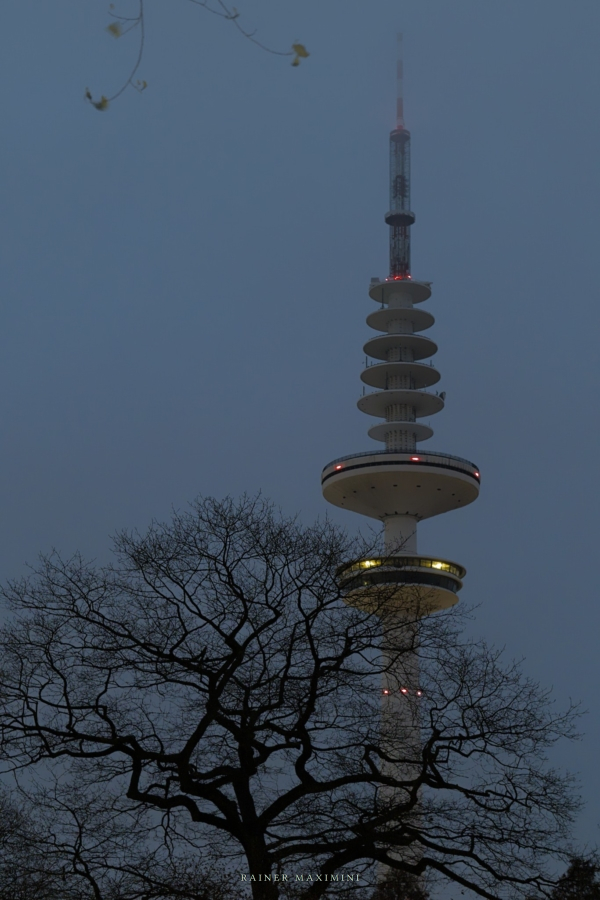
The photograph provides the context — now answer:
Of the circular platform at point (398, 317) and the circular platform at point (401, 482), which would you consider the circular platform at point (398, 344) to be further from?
the circular platform at point (401, 482)

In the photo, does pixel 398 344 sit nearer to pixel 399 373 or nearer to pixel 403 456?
pixel 399 373

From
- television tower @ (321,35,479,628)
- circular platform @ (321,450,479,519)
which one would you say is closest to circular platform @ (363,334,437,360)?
television tower @ (321,35,479,628)

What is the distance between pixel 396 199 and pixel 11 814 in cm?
9669

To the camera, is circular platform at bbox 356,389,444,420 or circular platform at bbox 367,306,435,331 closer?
circular platform at bbox 356,389,444,420

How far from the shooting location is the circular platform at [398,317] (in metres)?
110

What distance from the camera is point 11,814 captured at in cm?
3156

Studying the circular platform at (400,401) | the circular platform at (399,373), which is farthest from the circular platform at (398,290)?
the circular platform at (400,401)

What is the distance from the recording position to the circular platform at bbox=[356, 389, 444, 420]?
106062mm

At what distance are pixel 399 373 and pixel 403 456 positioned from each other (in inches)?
451

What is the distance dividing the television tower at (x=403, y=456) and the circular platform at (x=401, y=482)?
88 mm

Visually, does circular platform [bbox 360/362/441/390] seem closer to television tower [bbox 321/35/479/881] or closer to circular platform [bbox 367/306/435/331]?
television tower [bbox 321/35/479/881]

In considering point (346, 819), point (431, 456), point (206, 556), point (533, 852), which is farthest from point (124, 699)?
point (431, 456)

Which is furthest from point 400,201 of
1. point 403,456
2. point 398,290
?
point 403,456

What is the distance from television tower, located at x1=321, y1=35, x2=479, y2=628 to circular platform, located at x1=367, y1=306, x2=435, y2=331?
10 centimetres
